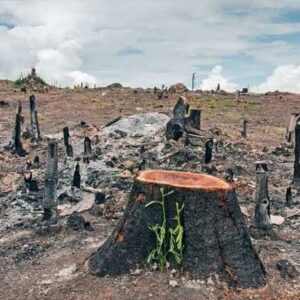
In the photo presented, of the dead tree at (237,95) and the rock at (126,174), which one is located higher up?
the dead tree at (237,95)

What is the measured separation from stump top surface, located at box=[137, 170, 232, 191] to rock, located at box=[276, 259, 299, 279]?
4.36 ft

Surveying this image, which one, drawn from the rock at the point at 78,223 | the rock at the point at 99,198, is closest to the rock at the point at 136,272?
the rock at the point at 78,223

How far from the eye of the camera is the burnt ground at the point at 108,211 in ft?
21.9

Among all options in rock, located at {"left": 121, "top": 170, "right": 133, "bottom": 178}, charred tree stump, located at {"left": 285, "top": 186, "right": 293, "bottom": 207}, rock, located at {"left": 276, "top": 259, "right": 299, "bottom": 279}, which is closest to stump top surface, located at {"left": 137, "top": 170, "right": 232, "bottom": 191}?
rock, located at {"left": 276, "top": 259, "right": 299, "bottom": 279}

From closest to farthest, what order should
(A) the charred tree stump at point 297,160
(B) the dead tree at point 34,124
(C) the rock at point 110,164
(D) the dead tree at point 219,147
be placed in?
(A) the charred tree stump at point 297,160 < (C) the rock at point 110,164 < (D) the dead tree at point 219,147 < (B) the dead tree at point 34,124

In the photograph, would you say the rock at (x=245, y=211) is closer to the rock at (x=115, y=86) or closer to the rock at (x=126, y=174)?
the rock at (x=126, y=174)

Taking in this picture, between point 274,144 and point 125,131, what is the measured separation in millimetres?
5512

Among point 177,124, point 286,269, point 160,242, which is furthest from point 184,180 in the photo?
point 177,124

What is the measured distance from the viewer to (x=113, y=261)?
688 cm

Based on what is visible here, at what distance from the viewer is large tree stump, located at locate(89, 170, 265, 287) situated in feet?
22.1

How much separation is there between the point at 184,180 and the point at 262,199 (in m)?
1.77

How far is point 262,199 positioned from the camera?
8.46 meters

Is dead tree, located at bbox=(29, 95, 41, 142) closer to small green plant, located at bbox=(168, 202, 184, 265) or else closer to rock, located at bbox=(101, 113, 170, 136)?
rock, located at bbox=(101, 113, 170, 136)

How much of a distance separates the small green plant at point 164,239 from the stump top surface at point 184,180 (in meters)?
0.24
